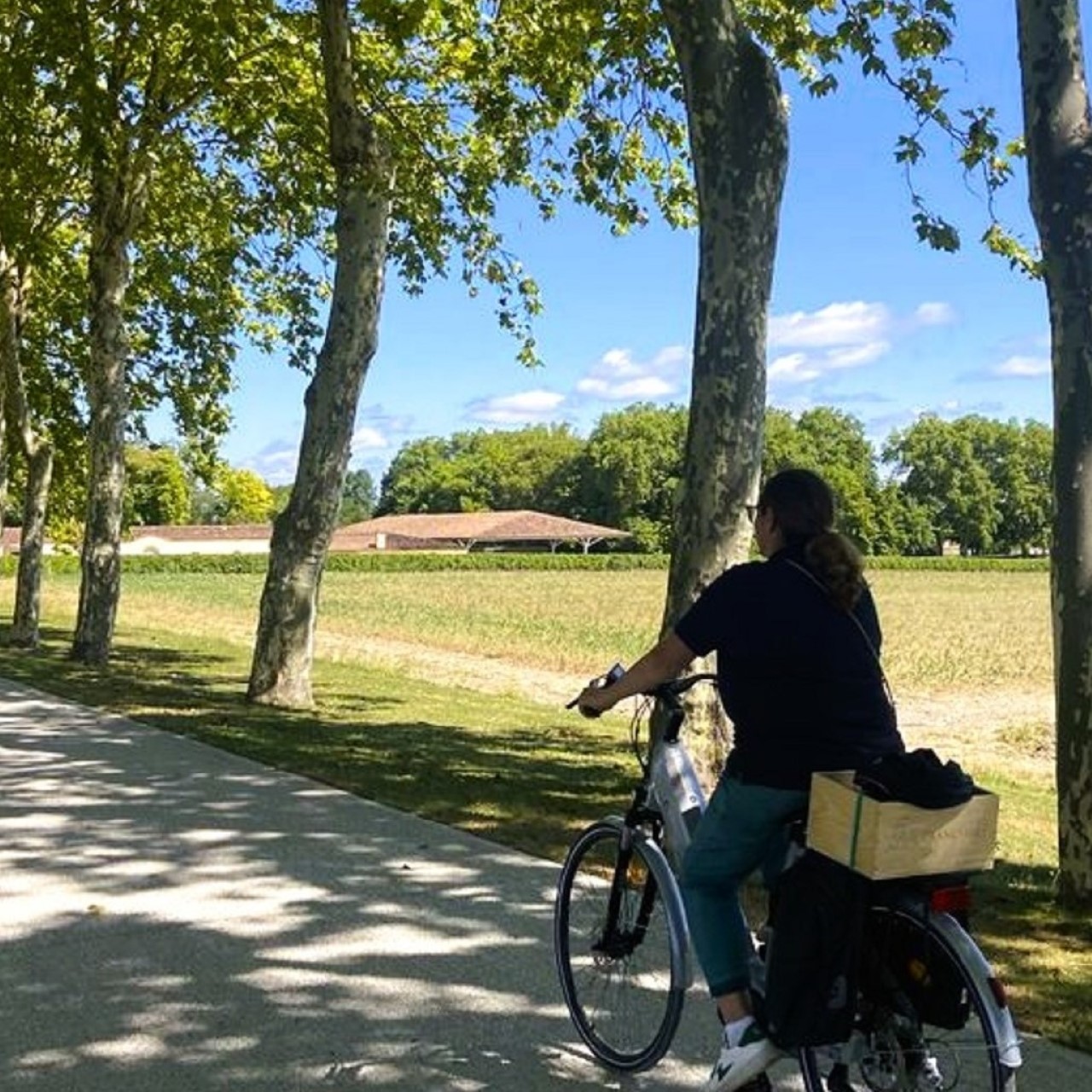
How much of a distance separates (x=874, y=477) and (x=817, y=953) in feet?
487

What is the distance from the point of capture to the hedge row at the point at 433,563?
91.4 meters

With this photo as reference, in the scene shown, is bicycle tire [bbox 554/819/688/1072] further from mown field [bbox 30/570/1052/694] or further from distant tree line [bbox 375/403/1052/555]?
distant tree line [bbox 375/403/1052/555]

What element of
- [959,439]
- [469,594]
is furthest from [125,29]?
[959,439]

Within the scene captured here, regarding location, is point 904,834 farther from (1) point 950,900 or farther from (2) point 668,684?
(2) point 668,684

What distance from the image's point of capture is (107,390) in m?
19.9

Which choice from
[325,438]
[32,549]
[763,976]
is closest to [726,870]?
[763,976]

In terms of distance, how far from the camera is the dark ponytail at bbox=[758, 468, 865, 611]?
373 cm

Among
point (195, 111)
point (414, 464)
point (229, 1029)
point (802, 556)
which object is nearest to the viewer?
point (802, 556)

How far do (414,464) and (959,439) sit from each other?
67898mm

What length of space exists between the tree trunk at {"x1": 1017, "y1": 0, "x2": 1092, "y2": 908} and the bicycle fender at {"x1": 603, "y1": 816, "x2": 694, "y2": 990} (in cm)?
292

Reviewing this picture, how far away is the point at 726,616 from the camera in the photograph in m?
3.73

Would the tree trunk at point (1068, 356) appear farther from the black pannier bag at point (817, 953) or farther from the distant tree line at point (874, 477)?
the distant tree line at point (874, 477)

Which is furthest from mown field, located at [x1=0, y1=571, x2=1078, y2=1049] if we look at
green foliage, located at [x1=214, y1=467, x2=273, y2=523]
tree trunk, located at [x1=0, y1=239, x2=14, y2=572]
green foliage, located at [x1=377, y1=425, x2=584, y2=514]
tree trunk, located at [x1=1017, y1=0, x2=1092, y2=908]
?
green foliage, located at [x1=214, y1=467, x2=273, y2=523]

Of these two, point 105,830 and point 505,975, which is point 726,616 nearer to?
point 505,975
